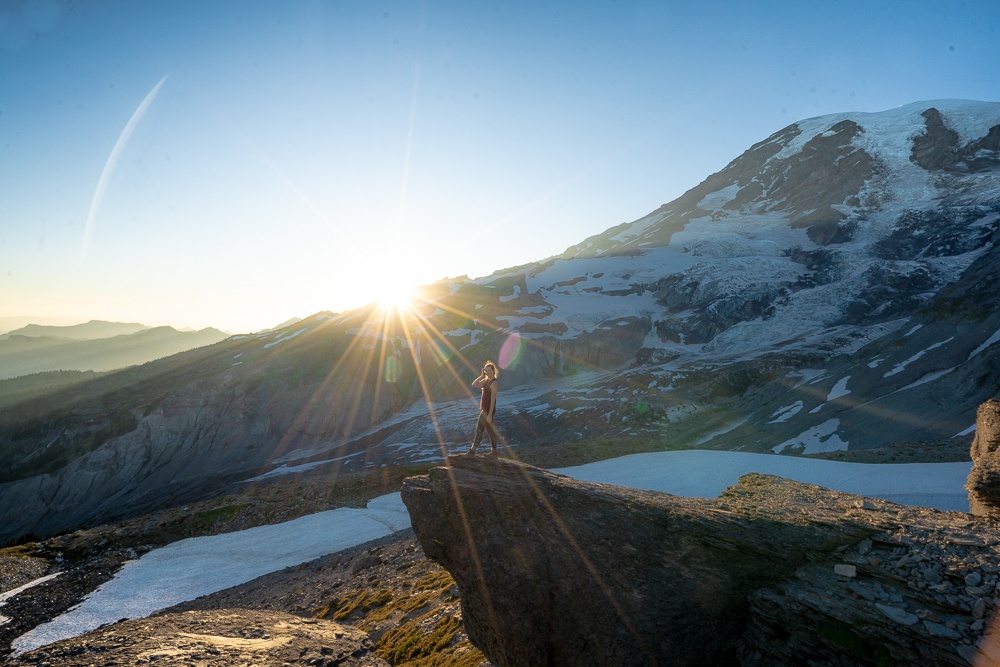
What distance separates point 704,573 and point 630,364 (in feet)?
320

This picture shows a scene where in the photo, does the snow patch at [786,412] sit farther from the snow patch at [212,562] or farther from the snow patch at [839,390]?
the snow patch at [212,562]

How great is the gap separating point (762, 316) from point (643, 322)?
26.0 metres

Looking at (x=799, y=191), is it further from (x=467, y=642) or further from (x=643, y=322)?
(x=467, y=642)

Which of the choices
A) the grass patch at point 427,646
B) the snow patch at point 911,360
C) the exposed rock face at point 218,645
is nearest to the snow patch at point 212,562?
the exposed rock face at point 218,645

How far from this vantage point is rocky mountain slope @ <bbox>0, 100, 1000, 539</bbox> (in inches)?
2635

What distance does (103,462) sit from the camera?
81.9m

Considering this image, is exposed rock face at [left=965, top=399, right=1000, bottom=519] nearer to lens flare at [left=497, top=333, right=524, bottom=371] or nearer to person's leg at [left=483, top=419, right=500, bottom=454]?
person's leg at [left=483, top=419, right=500, bottom=454]

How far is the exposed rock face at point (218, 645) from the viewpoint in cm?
1372

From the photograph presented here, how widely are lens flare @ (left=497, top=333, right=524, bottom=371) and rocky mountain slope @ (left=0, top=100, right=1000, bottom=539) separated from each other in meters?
0.47

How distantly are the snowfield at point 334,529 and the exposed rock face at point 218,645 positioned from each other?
10.4 metres

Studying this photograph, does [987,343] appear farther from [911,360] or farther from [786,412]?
[786,412]

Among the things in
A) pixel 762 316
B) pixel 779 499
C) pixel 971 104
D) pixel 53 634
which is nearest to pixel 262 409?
pixel 53 634

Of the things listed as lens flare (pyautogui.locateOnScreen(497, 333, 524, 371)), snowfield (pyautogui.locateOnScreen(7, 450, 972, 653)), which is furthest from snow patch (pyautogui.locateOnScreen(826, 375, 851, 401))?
lens flare (pyautogui.locateOnScreen(497, 333, 524, 371))

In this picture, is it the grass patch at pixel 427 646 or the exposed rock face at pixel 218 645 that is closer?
the exposed rock face at pixel 218 645
